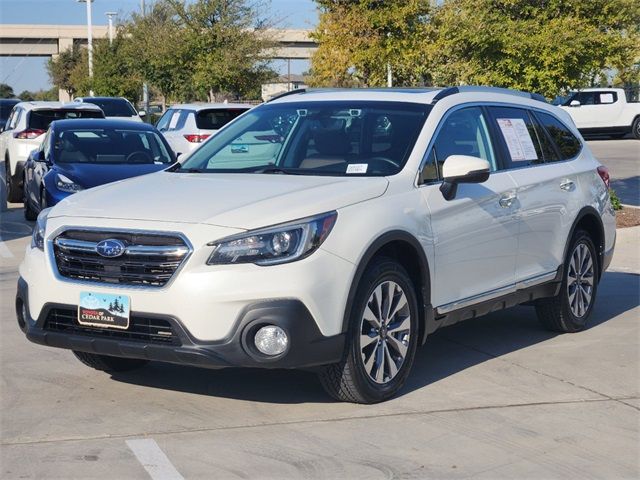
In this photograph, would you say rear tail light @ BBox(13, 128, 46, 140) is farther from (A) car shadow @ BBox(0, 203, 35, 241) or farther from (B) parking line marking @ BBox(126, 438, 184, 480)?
(B) parking line marking @ BBox(126, 438, 184, 480)

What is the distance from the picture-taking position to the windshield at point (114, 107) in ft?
98.2

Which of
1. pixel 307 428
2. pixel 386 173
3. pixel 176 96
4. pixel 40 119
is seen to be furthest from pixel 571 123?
pixel 176 96

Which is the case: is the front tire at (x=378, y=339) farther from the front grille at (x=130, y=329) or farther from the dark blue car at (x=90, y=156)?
the dark blue car at (x=90, y=156)

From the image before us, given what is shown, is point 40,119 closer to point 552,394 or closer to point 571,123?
point 571,123

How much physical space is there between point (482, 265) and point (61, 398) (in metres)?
2.72

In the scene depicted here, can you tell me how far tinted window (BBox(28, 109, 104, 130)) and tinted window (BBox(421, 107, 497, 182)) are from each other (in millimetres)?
12845

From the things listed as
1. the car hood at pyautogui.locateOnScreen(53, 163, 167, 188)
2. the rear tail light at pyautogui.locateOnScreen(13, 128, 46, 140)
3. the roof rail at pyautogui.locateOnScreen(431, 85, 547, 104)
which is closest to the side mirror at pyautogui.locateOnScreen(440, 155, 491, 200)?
the roof rail at pyautogui.locateOnScreen(431, 85, 547, 104)

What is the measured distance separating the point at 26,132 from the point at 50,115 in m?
0.64

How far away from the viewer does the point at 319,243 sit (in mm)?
5828

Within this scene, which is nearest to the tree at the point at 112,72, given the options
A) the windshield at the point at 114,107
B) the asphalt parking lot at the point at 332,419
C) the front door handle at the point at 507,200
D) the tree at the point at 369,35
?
the windshield at the point at 114,107

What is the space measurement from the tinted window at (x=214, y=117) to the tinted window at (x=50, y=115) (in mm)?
2335

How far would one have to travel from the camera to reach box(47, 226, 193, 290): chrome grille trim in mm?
5773

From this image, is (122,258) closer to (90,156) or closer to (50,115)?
(90,156)

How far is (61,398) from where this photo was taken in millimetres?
6453
